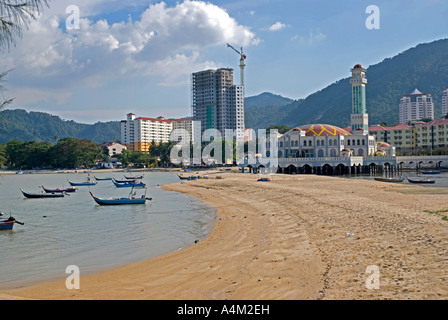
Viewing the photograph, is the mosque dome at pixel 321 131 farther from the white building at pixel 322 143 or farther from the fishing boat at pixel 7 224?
the fishing boat at pixel 7 224

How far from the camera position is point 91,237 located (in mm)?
23656

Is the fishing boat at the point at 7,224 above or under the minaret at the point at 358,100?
under

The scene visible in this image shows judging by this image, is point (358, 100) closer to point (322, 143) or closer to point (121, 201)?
point (322, 143)

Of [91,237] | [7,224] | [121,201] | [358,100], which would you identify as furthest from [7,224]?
[358,100]

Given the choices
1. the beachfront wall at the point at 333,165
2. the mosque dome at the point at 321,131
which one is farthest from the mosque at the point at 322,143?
the beachfront wall at the point at 333,165

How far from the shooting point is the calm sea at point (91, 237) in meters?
17.2

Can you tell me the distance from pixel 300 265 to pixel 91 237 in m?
14.2

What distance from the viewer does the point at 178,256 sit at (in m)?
17.6

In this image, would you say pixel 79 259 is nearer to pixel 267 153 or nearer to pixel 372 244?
pixel 372 244

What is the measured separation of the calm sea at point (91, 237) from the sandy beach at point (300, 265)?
5.23 ft

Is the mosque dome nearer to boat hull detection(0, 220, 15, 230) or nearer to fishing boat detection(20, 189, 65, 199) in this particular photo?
fishing boat detection(20, 189, 65, 199)

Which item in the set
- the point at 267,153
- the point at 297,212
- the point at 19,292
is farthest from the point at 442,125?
the point at 19,292

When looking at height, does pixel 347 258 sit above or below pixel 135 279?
above
